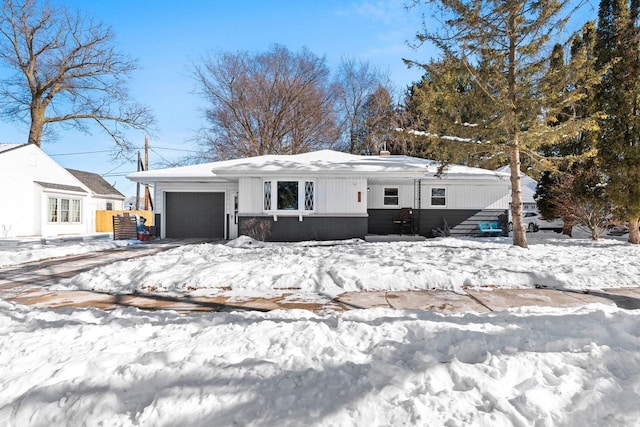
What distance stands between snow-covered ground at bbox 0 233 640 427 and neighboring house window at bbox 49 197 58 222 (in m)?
16.6

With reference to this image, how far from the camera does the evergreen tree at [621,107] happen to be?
979 centimetres

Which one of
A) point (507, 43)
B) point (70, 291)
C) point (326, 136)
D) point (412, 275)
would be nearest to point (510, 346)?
point (412, 275)

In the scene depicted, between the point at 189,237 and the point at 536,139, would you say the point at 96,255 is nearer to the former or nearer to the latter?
the point at 189,237

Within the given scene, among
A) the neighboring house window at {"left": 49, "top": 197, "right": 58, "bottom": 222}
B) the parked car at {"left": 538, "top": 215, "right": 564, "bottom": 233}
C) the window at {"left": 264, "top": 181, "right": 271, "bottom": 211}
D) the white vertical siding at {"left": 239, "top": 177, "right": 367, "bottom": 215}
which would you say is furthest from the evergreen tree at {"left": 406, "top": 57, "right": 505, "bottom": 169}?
the neighboring house window at {"left": 49, "top": 197, "right": 58, "bottom": 222}

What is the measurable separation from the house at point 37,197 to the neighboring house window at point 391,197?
1789 cm

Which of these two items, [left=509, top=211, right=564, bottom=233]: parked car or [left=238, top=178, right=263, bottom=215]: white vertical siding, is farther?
[left=509, top=211, right=564, bottom=233]: parked car

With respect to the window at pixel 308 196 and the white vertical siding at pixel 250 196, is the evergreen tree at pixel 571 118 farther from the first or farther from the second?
the white vertical siding at pixel 250 196

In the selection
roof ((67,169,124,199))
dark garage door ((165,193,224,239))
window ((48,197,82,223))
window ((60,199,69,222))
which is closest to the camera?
dark garage door ((165,193,224,239))

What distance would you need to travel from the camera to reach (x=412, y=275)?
5.48 m

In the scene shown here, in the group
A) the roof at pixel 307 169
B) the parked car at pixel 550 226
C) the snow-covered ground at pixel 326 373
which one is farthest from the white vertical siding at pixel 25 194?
the parked car at pixel 550 226

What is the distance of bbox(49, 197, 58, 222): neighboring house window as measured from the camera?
1684 centimetres

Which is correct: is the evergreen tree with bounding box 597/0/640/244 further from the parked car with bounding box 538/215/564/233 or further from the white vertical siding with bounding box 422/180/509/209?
the parked car with bounding box 538/215/564/233

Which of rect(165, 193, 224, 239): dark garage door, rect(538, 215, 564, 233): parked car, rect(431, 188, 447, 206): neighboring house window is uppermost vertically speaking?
rect(431, 188, 447, 206): neighboring house window

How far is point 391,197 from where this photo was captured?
14.3 meters
